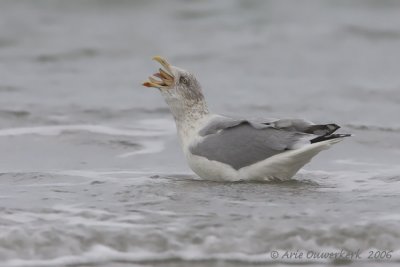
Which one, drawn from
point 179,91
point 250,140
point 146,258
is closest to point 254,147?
point 250,140

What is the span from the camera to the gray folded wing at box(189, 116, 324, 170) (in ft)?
24.6

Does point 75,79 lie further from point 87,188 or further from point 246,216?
point 246,216

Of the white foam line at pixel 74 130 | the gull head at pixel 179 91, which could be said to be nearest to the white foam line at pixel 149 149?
the white foam line at pixel 74 130

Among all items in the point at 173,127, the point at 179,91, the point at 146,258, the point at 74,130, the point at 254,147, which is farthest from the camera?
the point at 173,127

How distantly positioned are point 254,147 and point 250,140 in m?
0.07

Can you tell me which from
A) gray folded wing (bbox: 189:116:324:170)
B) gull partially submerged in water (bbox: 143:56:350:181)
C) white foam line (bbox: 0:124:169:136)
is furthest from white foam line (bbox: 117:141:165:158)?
gray folded wing (bbox: 189:116:324:170)

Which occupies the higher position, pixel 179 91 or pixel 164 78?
pixel 164 78

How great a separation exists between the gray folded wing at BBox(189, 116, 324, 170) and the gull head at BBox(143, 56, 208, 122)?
0.58m

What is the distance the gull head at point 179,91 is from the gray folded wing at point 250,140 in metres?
0.58

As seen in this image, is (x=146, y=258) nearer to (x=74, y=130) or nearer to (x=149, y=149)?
(x=149, y=149)

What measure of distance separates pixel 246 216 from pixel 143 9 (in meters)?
11.5

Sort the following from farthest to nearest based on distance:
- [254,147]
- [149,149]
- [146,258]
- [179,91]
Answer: [149,149] → [179,91] → [254,147] → [146,258]

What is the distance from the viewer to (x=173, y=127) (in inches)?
424

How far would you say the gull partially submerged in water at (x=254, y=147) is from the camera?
292 inches
